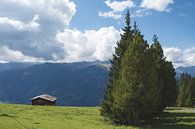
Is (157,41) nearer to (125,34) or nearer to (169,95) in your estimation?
(169,95)

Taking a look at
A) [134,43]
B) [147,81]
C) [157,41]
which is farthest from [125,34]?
[157,41]

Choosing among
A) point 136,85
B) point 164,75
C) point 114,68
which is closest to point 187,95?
point 164,75

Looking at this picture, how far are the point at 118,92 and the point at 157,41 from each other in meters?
27.5

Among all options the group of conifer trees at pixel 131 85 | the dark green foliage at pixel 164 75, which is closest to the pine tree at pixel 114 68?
the group of conifer trees at pixel 131 85

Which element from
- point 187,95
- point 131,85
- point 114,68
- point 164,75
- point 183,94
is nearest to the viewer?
point 131,85

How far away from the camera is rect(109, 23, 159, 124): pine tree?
5697 centimetres

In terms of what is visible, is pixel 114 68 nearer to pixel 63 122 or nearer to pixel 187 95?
pixel 63 122

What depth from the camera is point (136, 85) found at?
56969 millimetres

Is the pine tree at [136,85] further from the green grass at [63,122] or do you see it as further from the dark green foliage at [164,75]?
the dark green foliage at [164,75]

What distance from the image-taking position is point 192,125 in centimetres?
5462

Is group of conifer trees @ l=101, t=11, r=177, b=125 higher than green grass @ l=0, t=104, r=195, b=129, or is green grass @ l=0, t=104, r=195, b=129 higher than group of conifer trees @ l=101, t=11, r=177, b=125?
group of conifer trees @ l=101, t=11, r=177, b=125

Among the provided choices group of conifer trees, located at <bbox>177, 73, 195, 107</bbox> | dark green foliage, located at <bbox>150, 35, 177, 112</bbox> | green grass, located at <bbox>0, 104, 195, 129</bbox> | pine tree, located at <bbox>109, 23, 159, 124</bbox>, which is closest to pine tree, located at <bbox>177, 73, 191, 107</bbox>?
group of conifer trees, located at <bbox>177, 73, 195, 107</bbox>

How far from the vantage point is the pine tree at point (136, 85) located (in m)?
57.0

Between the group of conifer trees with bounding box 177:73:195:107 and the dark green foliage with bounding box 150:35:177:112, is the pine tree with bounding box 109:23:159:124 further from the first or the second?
the group of conifer trees with bounding box 177:73:195:107
